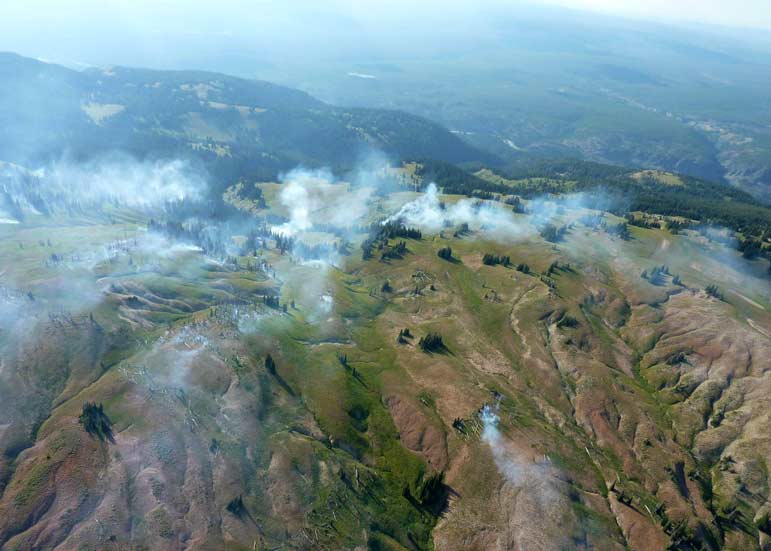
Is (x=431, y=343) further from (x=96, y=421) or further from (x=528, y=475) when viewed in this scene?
(x=96, y=421)

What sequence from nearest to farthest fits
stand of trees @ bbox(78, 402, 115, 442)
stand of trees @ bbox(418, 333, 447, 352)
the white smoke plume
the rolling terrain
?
the rolling terrain
stand of trees @ bbox(78, 402, 115, 442)
the white smoke plume
stand of trees @ bbox(418, 333, 447, 352)

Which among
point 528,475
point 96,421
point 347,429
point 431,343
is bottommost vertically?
point 431,343

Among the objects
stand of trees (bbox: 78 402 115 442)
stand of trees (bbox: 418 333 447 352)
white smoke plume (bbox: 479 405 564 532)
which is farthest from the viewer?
stand of trees (bbox: 418 333 447 352)

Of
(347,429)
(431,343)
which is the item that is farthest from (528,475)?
(431,343)

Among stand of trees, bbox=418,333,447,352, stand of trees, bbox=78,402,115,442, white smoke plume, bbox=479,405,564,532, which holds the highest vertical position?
stand of trees, bbox=78,402,115,442

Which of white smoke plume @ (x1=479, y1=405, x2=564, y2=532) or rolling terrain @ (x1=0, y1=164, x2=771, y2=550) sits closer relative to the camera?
rolling terrain @ (x1=0, y1=164, x2=771, y2=550)

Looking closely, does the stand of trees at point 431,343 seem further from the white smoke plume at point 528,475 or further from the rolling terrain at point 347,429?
the white smoke plume at point 528,475

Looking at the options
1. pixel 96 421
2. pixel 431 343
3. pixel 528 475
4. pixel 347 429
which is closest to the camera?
pixel 96 421

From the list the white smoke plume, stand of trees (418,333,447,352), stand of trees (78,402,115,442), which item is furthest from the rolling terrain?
stand of trees (418,333,447,352)

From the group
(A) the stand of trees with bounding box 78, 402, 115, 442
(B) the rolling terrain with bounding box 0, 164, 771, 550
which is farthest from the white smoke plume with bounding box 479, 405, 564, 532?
(A) the stand of trees with bounding box 78, 402, 115, 442

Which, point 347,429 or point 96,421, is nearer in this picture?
point 96,421

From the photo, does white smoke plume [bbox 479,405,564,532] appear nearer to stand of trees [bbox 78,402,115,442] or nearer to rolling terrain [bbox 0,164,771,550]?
rolling terrain [bbox 0,164,771,550]

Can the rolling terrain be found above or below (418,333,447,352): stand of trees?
above
